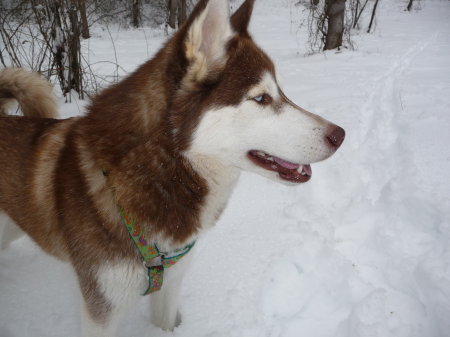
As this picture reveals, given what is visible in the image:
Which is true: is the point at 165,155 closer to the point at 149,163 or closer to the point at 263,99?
the point at 149,163

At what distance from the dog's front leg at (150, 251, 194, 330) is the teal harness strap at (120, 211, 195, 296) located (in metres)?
0.13

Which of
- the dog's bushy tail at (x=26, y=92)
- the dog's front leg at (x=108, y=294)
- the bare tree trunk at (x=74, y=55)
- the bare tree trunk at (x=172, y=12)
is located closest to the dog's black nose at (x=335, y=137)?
the dog's front leg at (x=108, y=294)

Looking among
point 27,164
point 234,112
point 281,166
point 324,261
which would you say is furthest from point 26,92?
point 324,261

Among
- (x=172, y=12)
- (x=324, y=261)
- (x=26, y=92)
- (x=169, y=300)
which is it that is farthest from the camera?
(x=172, y=12)

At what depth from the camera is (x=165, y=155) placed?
4.14 ft

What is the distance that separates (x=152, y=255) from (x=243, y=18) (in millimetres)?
1153

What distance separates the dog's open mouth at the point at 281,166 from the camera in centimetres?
134

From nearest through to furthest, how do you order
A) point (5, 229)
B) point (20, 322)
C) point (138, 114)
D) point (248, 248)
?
1. point (138, 114)
2. point (20, 322)
3. point (5, 229)
4. point (248, 248)

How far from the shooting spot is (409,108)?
4059mm

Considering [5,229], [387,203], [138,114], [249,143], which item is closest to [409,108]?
[387,203]

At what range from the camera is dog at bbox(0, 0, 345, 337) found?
1.25 m

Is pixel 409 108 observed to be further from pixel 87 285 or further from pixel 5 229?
pixel 5 229

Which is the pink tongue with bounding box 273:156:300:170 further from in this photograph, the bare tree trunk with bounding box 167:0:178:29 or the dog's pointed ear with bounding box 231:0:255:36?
the bare tree trunk with bounding box 167:0:178:29

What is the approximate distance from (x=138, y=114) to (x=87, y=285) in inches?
30.3
